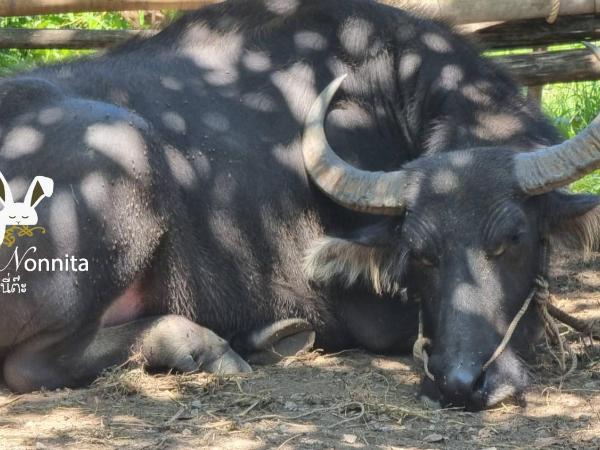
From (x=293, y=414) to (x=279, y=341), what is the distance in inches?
44.8

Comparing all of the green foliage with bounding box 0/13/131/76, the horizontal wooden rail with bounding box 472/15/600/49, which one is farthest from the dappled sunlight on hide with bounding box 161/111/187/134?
the green foliage with bounding box 0/13/131/76

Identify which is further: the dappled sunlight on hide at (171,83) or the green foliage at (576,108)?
the green foliage at (576,108)

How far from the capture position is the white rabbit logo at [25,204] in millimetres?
5465

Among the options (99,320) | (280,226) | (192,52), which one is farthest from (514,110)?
(99,320)

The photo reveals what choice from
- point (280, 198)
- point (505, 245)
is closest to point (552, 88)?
point (280, 198)

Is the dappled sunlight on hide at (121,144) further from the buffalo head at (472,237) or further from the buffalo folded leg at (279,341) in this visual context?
the buffalo folded leg at (279,341)

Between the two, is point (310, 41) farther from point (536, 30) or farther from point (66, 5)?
point (536, 30)

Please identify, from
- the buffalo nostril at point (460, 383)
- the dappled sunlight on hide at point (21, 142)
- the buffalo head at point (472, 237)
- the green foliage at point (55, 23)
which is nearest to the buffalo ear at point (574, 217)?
the buffalo head at point (472, 237)

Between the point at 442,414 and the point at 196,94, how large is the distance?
7.64 feet

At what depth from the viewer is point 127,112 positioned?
19.7 feet

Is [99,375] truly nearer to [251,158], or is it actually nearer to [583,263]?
[251,158]

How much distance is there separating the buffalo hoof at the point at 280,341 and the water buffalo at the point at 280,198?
1cm

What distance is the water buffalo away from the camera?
5324 millimetres

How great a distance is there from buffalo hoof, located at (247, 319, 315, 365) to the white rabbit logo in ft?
4.38
